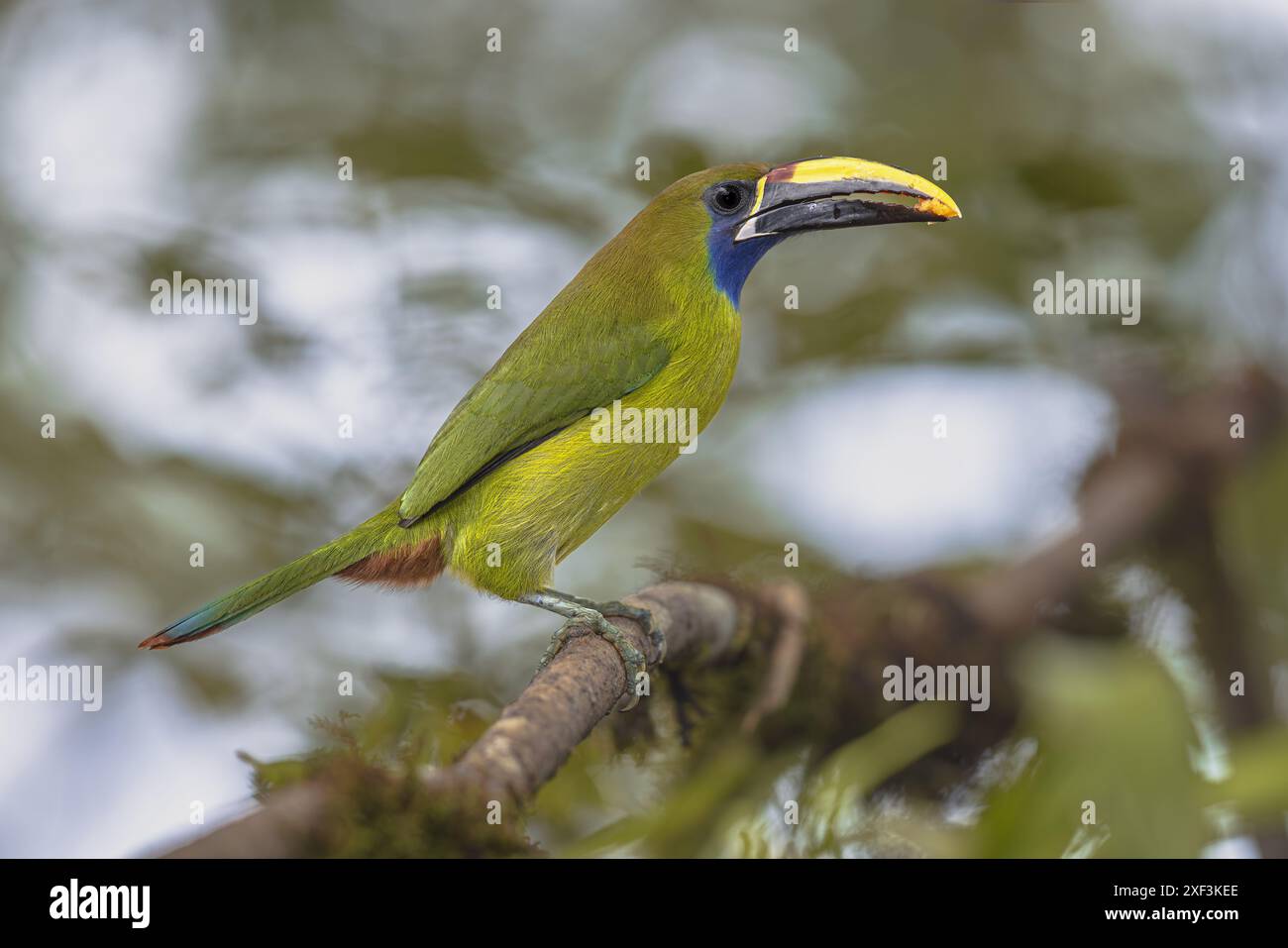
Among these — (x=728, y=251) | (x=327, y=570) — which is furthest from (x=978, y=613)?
(x=327, y=570)

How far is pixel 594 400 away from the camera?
3.19m

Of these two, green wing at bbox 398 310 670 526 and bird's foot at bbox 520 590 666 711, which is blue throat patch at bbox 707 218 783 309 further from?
bird's foot at bbox 520 590 666 711

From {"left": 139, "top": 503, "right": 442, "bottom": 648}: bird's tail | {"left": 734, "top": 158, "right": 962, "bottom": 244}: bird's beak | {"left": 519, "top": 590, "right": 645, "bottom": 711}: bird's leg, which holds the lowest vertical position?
{"left": 519, "top": 590, "right": 645, "bottom": 711}: bird's leg

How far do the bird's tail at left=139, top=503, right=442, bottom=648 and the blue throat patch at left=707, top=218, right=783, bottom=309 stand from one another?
3.41 ft

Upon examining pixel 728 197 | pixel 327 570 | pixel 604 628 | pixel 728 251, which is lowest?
pixel 604 628

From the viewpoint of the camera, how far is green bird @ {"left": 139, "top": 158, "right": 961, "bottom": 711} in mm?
3160

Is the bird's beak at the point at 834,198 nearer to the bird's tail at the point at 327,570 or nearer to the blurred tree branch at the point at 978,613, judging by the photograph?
the blurred tree branch at the point at 978,613

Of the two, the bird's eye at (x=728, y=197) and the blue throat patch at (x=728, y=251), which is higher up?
the bird's eye at (x=728, y=197)

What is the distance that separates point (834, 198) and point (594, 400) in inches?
32.6

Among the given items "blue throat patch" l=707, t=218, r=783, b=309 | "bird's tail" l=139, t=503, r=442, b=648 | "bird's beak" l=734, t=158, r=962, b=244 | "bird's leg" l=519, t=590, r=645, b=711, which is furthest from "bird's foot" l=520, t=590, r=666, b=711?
"bird's beak" l=734, t=158, r=962, b=244

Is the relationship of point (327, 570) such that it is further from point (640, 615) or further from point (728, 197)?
point (728, 197)

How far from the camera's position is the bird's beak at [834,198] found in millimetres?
3180

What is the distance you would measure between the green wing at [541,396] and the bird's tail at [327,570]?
0.08m

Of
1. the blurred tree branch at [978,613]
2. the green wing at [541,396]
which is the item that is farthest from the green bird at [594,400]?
the blurred tree branch at [978,613]
